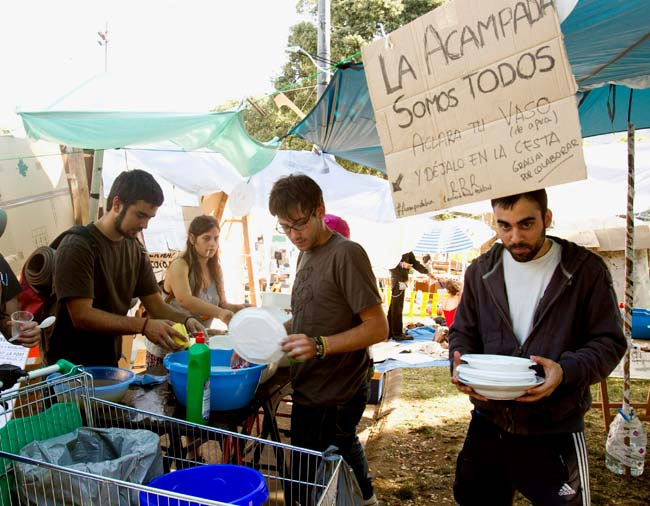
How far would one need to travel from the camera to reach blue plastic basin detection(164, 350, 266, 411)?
232 centimetres

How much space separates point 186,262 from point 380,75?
2.83m

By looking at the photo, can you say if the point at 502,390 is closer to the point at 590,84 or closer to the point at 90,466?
the point at 90,466

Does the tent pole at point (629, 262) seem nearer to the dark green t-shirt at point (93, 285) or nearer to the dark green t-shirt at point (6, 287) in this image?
the dark green t-shirt at point (93, 285)

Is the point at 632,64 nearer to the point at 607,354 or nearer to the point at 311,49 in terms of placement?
the point at 607,354

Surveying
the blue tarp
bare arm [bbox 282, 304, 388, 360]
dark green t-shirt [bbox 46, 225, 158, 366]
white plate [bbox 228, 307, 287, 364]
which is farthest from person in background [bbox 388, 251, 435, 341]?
white plate [bbox 228, 307, 287, 364]

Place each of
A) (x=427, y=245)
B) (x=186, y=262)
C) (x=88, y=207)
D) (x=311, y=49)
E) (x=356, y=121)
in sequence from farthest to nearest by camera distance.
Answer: (x=311, y=49) < (x=427, y=245) < (x=88, y=207) < (x=356, y=121) < (x=186, y=262)

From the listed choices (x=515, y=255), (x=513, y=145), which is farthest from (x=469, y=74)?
(x=515, y=255)

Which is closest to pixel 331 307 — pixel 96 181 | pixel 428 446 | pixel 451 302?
pixel 428 446

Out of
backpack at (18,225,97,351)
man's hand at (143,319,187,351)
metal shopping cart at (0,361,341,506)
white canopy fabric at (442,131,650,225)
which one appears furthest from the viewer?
white canopy fabric at (442,131,650,225)

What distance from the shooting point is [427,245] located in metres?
13.4

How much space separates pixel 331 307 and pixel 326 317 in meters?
0.06

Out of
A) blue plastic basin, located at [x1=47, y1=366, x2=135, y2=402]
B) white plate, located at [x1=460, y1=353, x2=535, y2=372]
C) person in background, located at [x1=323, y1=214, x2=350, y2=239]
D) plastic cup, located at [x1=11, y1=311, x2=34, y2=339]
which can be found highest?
person in background, located at [x1=323, y1=214, x2=350, y2=239]

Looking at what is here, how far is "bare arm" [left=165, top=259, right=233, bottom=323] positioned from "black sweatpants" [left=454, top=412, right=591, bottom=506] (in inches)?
96.9

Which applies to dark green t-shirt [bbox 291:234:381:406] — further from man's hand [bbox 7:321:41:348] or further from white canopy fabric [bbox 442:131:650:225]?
white canopy fabric [bbox 442:131:650:225]
